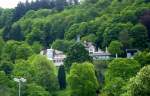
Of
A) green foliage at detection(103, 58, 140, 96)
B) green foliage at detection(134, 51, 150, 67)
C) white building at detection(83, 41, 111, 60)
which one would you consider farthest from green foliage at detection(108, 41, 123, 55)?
green foliage at detection(103, 58, 140, 96)

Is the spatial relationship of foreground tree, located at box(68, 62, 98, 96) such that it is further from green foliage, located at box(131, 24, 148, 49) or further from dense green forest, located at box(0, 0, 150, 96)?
green foliage, located at box(131, 24, 148, 49)

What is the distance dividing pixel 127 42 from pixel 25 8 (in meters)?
48.3

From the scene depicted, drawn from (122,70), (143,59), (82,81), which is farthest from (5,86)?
(143,59)

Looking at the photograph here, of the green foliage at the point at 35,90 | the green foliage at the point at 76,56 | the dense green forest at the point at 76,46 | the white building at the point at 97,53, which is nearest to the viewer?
the green foliage at the point at 35,90

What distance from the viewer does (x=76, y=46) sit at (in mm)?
60281

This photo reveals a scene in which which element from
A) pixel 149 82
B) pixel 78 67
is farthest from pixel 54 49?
pixel 149 82

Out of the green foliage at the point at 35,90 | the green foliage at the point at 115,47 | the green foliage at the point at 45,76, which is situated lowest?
the green foliage at the point at 35,90

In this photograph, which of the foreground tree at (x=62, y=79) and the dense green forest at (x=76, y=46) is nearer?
the dense green forest at (x=76, y=46)

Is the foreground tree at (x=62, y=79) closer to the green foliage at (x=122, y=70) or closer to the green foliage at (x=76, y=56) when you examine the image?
the green foliage at (x=76, y=56)

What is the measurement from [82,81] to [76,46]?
13008 millimetres

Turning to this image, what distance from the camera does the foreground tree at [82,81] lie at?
47094mm

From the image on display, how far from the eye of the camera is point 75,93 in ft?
155

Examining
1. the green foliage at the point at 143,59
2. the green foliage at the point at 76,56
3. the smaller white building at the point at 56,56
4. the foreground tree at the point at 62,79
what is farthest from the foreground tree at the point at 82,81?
the smaller white building at the point at 56,56

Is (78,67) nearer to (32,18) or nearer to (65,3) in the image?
(32,18)
